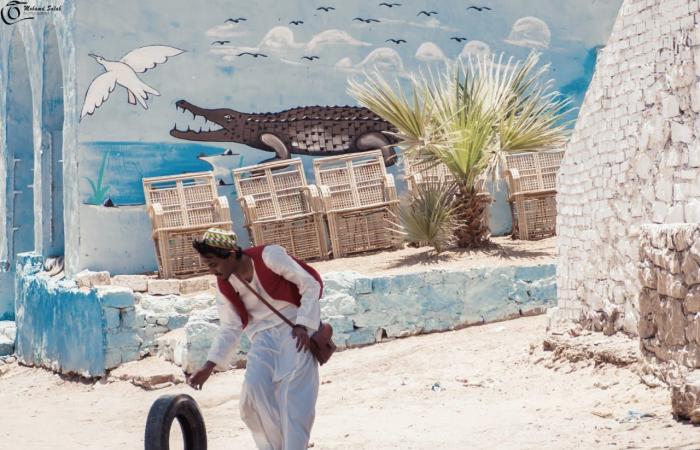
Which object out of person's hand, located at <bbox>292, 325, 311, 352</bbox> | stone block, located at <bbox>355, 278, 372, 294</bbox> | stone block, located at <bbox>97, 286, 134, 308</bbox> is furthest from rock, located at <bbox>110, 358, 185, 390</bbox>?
person's hand, located at <bbox>292, 325, 311, 352</bbox>

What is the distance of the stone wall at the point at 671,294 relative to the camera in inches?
253

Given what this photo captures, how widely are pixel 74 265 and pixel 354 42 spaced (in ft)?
15.8

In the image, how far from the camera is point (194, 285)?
1228cm

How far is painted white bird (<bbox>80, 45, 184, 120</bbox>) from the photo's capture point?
44.5 ft

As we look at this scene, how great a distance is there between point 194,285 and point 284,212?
65.1 inches

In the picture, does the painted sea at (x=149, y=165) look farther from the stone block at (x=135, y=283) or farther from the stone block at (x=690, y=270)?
the stone block at (x=690, y=270)

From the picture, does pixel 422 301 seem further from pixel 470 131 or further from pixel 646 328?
pixel 646 328

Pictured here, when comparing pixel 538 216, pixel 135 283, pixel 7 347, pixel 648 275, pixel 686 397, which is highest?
pixel 538 216

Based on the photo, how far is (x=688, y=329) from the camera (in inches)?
257

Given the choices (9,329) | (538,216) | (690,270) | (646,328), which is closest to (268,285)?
(690,270)

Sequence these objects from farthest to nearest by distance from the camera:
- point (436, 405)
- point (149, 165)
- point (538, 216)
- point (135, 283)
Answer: point (149, 165)
point (538, 216)
point (135, 283)
point (436, 405)

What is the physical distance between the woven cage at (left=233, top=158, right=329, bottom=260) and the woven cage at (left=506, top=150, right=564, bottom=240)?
2.50 metres

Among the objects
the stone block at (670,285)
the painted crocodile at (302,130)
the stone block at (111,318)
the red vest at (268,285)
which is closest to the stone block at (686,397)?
the stone block at (670,285)

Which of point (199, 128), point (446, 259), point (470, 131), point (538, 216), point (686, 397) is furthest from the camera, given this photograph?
point (199, 128)
